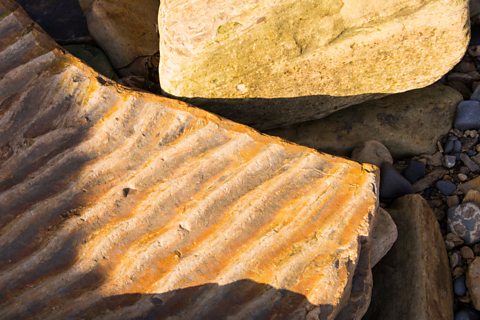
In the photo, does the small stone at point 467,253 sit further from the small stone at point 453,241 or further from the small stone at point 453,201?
the small stone at point 453,201

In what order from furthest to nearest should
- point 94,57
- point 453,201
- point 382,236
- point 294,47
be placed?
1. point 94,57
2. point 453,201
3. point 294,47
4. point 382,236

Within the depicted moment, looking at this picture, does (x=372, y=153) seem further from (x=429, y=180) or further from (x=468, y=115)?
(x=468, y=115)

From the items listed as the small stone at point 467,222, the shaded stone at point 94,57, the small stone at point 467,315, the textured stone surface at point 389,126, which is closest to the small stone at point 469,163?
the textured stone surface at point 389,126

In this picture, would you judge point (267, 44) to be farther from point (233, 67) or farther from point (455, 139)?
point (455, 139)

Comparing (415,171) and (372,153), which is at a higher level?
(372,153)

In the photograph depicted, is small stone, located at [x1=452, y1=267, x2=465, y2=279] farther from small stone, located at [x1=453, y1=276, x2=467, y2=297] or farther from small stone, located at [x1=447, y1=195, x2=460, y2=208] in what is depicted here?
small stone, located at [x1=447, y1=195, x2=460, y2=208]

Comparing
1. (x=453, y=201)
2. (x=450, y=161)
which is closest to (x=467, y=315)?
(x=453, y=201)

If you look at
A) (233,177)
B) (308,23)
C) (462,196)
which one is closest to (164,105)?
(233,177)
